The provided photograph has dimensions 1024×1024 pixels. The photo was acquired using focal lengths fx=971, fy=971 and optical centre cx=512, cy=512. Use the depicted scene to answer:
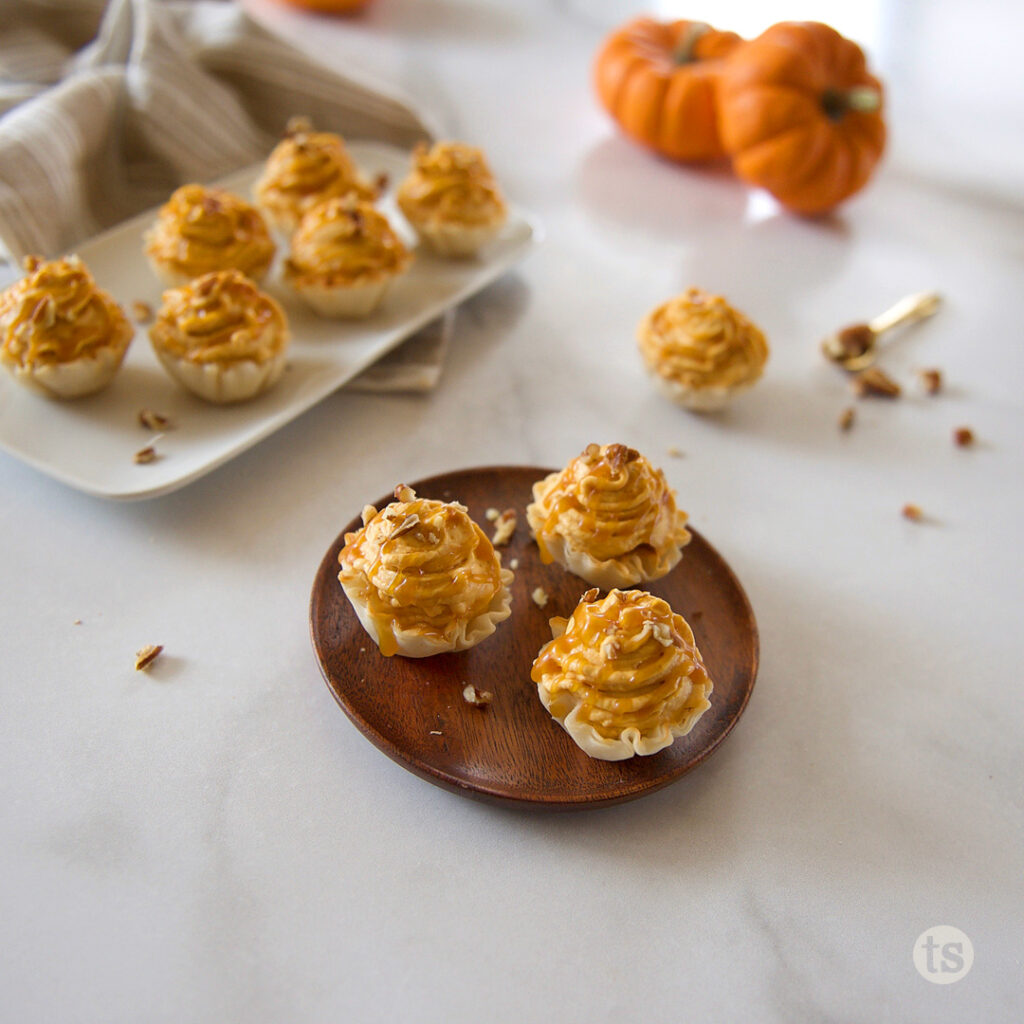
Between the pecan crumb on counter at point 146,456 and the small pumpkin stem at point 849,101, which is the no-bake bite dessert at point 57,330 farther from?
the small pumpkin stem at point 849,101

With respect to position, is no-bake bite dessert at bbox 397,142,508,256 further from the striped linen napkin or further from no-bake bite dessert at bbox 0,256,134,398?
no-bake bite dessert at bbox 0,256,134,398

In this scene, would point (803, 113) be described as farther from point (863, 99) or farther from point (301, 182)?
point (301, 182)

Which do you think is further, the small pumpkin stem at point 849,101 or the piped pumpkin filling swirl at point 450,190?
the small pumpkin stem at point 849,101

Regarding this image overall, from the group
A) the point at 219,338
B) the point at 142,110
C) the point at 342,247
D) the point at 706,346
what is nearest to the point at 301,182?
the point at 342,247

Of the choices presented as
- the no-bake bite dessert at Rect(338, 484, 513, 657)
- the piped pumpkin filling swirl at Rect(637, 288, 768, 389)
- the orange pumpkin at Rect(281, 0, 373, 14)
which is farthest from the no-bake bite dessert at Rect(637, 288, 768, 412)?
the orange pumpkin at Rect(281, 0, 373, 14)

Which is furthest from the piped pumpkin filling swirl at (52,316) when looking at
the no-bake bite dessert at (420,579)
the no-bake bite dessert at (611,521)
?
the no-bake bite dessert at (611,521)
